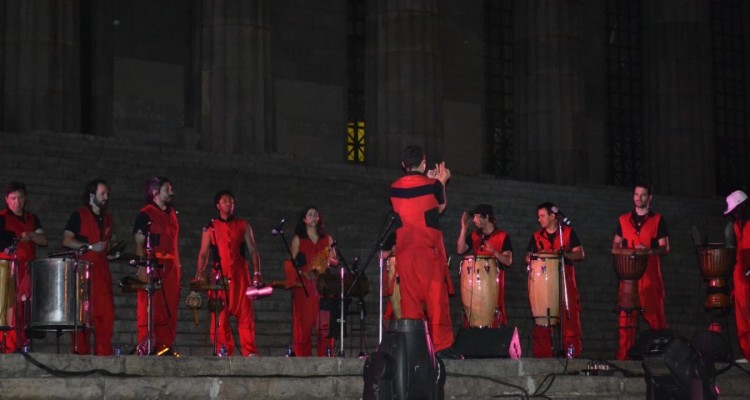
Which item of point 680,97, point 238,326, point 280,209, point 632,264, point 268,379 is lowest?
point 268,379

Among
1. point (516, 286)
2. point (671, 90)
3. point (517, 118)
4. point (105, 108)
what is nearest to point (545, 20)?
point (517, 118)

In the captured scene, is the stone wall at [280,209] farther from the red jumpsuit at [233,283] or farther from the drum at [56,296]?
Result: the drum at [56,296]

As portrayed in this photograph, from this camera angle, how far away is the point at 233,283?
15.5 metres

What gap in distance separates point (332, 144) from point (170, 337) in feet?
61.7

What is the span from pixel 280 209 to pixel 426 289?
34.3 ft

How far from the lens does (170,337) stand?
14867 millimetres

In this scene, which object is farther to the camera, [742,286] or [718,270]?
[742,286]

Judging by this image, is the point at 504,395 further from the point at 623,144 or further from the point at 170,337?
the point at 623,144

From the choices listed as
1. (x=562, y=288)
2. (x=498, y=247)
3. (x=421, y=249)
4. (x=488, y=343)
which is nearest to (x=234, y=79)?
(x=498, y=247)

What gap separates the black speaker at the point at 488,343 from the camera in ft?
45.4

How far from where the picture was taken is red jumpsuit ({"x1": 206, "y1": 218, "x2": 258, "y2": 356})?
15.4 meters

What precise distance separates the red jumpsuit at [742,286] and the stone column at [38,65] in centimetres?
1379

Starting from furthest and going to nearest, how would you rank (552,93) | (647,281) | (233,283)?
(552,93), (647,281), (233,283)

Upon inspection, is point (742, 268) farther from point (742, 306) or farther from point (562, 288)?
point (562, 288)
